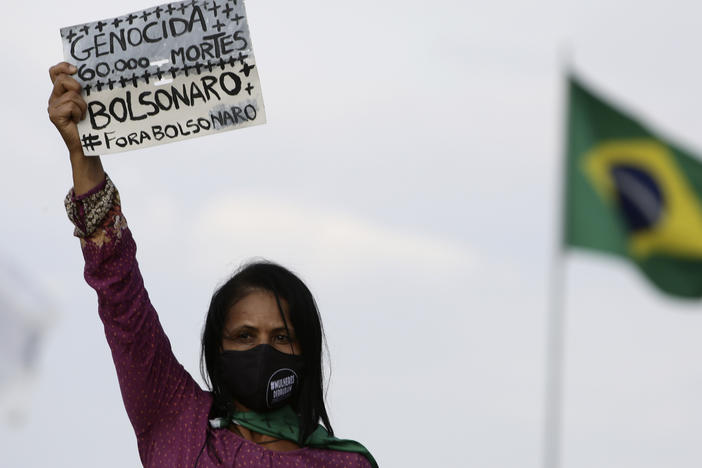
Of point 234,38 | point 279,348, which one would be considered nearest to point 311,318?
point 279,348

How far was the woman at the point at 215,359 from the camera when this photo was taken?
571 centimetres

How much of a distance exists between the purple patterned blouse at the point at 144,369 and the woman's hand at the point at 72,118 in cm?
7

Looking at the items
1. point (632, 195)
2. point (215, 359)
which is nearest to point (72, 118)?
point (215, 359)

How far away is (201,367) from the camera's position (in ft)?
20.3

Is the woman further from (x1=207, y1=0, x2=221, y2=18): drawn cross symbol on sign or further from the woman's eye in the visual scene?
(x1=207, y1=0, x2=221, y2=18): drawn cross symbol on sign

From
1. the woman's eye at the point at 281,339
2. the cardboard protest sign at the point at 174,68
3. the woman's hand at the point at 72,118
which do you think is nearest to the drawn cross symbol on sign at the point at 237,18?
the cardboard protest sign at the point at 174,68

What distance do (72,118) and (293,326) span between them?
127cm

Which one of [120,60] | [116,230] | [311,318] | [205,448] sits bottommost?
[205,448]

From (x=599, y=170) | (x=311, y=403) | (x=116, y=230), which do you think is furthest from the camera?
(x=599, y=170)

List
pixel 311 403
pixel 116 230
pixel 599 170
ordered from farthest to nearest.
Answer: pixel 599 170
pixel 311 403
pixel 116 230

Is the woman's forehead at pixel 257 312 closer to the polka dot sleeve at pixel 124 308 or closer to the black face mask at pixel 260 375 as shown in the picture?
the black face mask at pixel 260 375

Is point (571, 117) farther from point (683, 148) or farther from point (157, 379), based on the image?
point (157, 379)

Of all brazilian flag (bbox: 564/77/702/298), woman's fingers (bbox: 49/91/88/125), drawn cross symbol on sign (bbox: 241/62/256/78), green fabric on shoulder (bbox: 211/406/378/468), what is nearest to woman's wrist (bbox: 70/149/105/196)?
woman's fingers (bbox: 49/91/88/125)

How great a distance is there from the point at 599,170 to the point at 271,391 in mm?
1835
